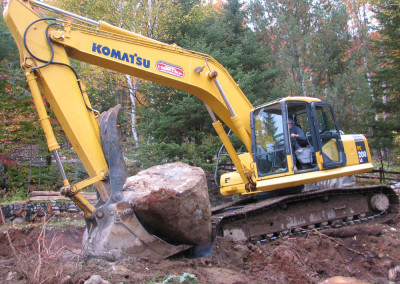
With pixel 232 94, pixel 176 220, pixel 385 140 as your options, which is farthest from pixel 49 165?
pixel 385 140

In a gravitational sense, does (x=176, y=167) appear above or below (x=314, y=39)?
below

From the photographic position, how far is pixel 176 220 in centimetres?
406

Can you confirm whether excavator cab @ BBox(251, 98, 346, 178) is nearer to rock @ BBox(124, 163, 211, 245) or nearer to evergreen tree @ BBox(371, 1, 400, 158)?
rock @ BBox(124, 163, 211, 245)

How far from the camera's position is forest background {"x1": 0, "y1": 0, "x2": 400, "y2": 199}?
11047mm

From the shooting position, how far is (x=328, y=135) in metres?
6.19

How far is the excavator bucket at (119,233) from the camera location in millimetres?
3965

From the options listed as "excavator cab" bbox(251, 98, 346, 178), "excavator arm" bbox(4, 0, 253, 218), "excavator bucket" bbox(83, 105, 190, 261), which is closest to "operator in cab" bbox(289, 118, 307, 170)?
"excavator cab" bbox(251, 98, 346, 178)

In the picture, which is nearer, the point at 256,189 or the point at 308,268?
the point at 308,268

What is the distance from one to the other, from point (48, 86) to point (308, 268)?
398cm

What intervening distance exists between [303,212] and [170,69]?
334 centimetres

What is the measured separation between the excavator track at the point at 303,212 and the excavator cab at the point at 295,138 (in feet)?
1.72

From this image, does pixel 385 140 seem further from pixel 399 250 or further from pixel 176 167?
pixel 176 167

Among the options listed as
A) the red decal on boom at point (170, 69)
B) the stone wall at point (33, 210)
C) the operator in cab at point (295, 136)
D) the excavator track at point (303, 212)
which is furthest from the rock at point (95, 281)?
the stone wall at point (33, 210)

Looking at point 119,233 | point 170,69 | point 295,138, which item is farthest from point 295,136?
point 119,233
